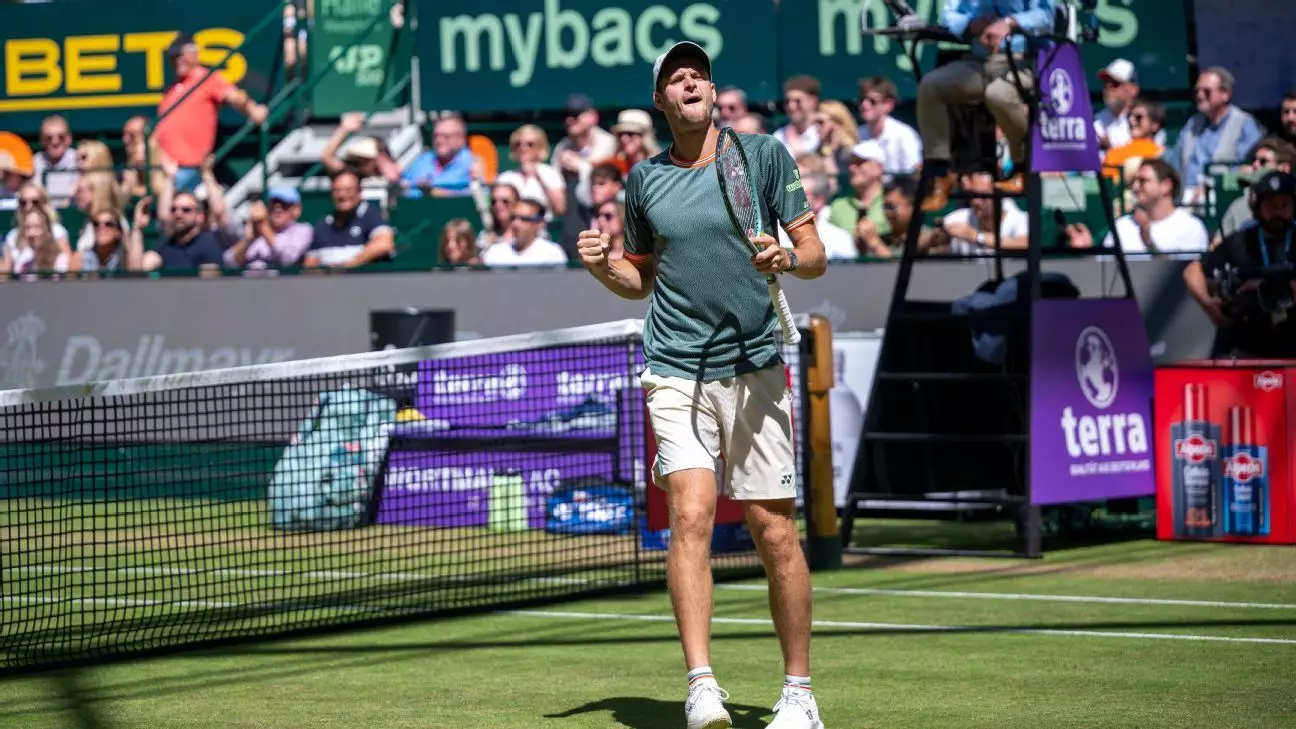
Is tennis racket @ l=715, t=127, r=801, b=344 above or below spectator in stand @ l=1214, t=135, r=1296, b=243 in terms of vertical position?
below

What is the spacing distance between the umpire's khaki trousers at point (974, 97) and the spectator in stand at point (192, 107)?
1035cm

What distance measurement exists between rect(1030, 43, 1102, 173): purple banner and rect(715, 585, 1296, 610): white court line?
272 cm

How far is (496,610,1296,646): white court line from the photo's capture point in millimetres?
8422

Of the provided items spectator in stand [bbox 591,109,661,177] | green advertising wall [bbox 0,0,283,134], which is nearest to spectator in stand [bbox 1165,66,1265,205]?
spectator in stand [bbox 591,109,661,177]

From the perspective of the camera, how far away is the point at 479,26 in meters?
19.8

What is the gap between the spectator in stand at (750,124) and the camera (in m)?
16.8

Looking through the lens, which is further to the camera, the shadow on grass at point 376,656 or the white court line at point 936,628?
the white court line at point 936,628

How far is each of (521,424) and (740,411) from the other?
630 cm

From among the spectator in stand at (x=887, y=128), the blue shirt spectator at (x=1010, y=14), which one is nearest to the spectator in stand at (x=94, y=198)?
the spectator in stand at (x=887, y=128)

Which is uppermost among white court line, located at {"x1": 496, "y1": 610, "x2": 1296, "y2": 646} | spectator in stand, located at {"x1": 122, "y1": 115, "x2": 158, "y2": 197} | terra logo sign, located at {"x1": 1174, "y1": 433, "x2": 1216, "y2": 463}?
spectator in stand, located at {"x1": 122, "y1": 115, "x2": 158, "y2": 197}

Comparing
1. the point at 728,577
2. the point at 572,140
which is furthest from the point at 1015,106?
the point at 572,140

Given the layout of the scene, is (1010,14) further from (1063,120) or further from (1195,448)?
(1195,448)

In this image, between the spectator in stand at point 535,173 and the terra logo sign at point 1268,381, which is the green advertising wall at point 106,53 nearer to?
the spectator in stand at point 535,173

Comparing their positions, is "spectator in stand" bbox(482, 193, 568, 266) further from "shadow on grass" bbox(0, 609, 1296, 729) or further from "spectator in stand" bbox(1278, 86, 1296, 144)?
"shadow on grass" bbox(0, 609, 1296, 729)
